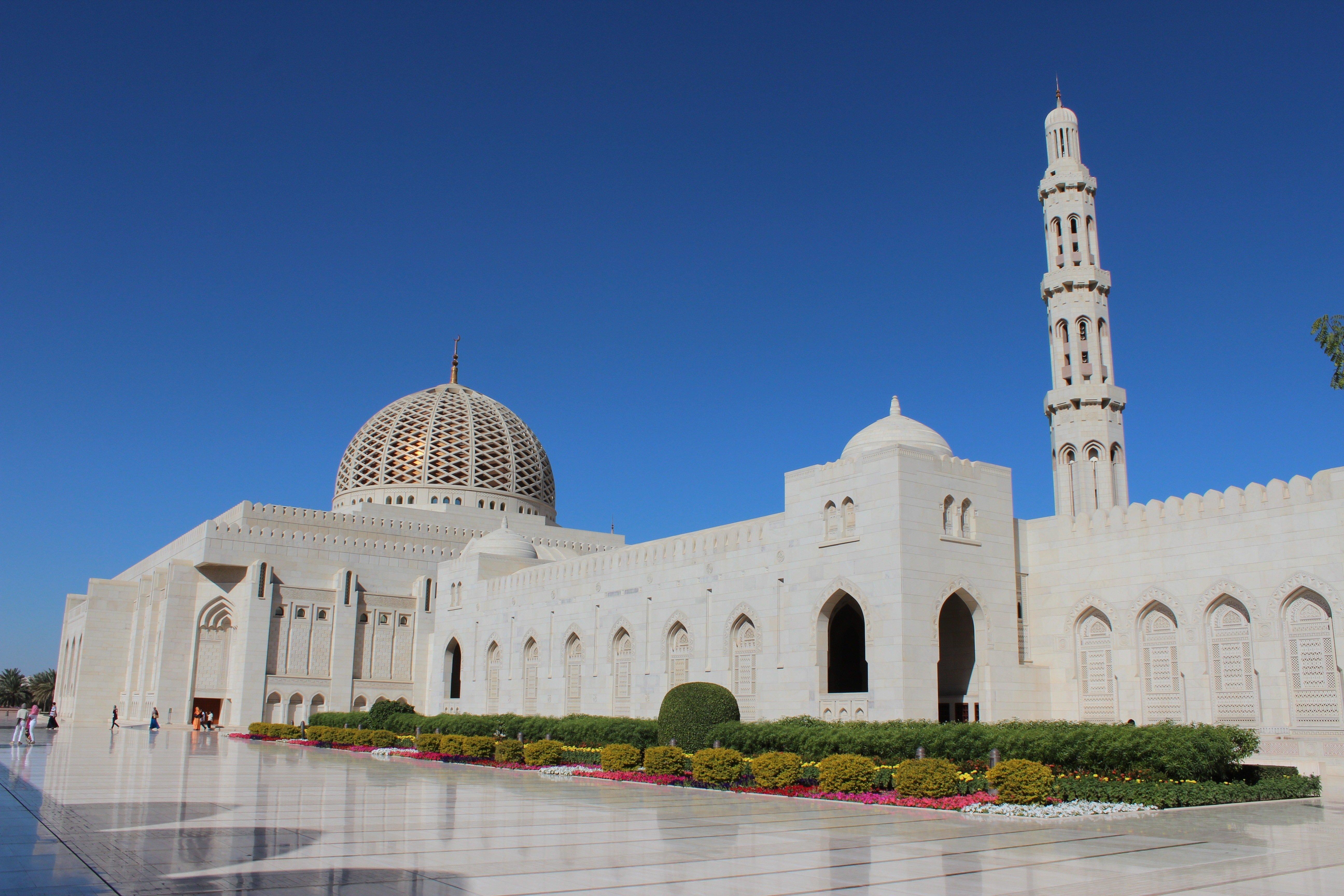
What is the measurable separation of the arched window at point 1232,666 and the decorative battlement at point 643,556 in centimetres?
810

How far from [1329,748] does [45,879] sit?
15.8 metres

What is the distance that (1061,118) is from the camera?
2592 centimetres

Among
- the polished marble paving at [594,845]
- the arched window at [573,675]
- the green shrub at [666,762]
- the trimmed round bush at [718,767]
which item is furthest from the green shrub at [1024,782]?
the arched window at [573,675]

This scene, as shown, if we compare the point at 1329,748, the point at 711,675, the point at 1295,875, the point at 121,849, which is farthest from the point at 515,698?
the point at 1295,875

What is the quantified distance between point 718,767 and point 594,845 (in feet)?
20.7

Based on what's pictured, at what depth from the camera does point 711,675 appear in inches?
898

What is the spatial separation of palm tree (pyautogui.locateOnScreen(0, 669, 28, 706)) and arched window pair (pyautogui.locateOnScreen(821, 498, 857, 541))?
56.3 m

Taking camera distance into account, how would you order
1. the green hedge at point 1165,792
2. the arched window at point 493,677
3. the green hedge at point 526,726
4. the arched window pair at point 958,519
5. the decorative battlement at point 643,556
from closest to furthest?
the green hedge at point 1165,792, the arched window pair at point 958,519, the green hedge at point 526,726, the decorative battlement at point 643,556, the arched window at point 493,677

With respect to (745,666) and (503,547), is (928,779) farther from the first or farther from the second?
(503,547)

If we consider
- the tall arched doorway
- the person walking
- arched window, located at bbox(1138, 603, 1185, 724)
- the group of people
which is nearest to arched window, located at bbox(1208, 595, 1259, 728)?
arched window, located at bbox(1138, 603, 1185, 724)

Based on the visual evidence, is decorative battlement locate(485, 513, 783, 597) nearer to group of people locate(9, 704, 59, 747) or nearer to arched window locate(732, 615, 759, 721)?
arched window locate(732, 615, 759, 721)

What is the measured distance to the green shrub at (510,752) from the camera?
19344 millimetres

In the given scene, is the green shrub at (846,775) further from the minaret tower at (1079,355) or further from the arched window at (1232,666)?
the minaret tower at (1079,355)

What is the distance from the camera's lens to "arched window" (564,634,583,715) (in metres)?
27.6
